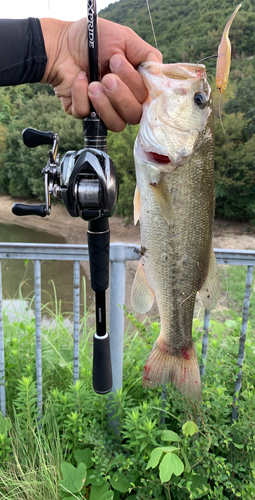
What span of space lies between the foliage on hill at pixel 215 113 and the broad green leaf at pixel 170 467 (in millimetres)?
8014

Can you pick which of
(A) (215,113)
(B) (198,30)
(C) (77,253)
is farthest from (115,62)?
(B) (198,30)

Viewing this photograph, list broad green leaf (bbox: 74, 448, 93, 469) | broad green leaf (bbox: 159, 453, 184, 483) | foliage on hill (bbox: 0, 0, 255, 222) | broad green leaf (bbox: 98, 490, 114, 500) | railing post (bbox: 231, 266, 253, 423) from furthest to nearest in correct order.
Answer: foliage on hill (bbox: 0, 0, 255, 222)
railing post (bbox: 231, 266, 253, 423)
broad green leaf (bbox: 74, 448, 93, 469)
broad green leaf (bbox: 98, 490, 114, 500)
broad green leaf (bbox: 159, 453, 184, 483)

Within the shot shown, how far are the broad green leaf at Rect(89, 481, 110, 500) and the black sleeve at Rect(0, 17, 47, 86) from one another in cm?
179

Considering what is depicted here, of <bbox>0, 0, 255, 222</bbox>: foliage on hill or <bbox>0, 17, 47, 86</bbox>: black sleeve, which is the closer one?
<bbox>0, 17, 47, 86</bbox>: black sleeve

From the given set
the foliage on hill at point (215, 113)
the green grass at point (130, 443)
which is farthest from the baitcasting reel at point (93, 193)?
the foliage on hill at point (215, 113)

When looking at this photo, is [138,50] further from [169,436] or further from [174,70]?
[169,436]

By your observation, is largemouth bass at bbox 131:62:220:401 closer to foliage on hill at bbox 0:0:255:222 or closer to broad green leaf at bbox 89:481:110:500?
broad green leaf at bbox 89:481:110:500

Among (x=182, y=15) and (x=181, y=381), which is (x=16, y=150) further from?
(x=181, y=381)

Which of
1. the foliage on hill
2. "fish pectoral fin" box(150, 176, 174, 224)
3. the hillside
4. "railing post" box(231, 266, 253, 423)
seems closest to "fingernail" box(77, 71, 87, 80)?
"fish pectoral fin" box(150, 176, 174, 224)

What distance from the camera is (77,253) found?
1.87 meters

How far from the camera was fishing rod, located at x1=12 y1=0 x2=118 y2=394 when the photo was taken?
35.2 inches

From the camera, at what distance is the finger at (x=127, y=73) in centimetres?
99

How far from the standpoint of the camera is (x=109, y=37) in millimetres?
1051

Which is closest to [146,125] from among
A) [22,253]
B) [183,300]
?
[183,300]
